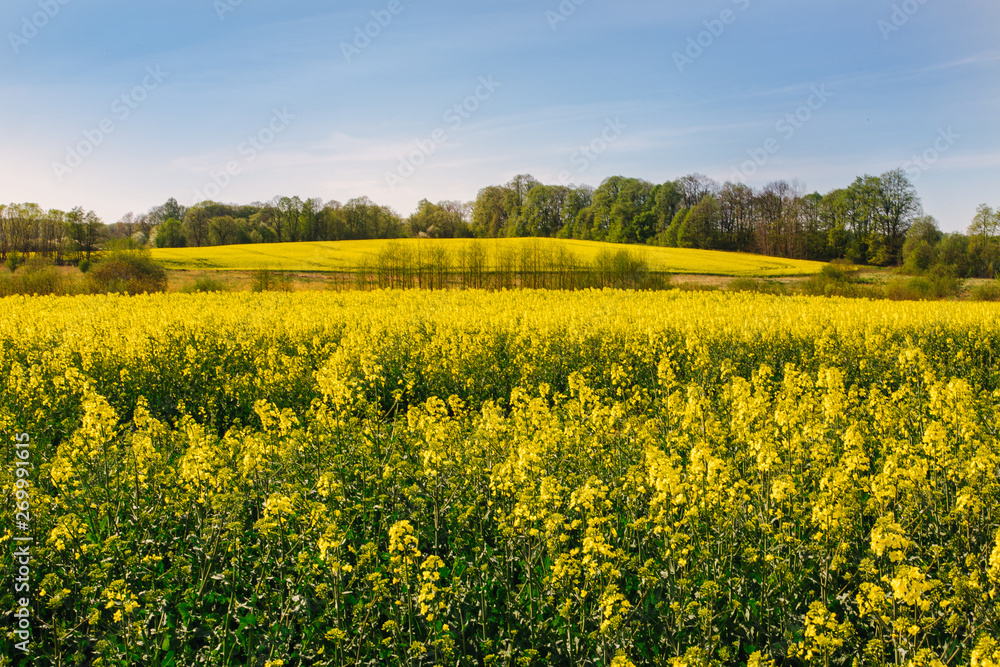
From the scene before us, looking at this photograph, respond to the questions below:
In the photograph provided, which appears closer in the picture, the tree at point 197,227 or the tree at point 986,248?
the tree at point 986,248

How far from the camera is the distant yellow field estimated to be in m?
42.2

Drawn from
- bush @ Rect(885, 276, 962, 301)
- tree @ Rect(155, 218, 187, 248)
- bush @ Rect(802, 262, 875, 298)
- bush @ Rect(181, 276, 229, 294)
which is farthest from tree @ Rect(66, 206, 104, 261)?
bush @ Rect(885, 276, 962, 301)

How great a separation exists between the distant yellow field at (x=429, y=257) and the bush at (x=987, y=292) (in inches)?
523

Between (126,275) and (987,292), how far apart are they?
56.0 m

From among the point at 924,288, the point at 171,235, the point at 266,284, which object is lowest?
the point at 266,284

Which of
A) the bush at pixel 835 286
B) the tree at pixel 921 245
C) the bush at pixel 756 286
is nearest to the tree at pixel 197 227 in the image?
the bush at pixel 756 286

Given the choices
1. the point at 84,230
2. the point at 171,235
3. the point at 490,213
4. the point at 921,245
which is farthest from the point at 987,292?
the point at 171,235

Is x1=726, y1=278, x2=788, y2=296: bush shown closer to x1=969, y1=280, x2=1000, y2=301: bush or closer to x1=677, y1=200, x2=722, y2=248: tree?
x1=969, y1=280, x2=1000, y2=301: bush

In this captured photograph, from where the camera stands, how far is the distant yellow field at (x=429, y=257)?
42188mm

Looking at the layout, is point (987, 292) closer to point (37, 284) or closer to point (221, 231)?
point (37, 284)

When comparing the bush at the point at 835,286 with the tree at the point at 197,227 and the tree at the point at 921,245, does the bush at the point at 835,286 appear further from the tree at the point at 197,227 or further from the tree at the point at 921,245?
the tree at the point at 197,227

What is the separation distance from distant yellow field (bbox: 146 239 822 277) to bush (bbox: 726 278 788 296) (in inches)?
191

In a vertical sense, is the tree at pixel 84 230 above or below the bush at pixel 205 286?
above

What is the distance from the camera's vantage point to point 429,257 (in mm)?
40219
